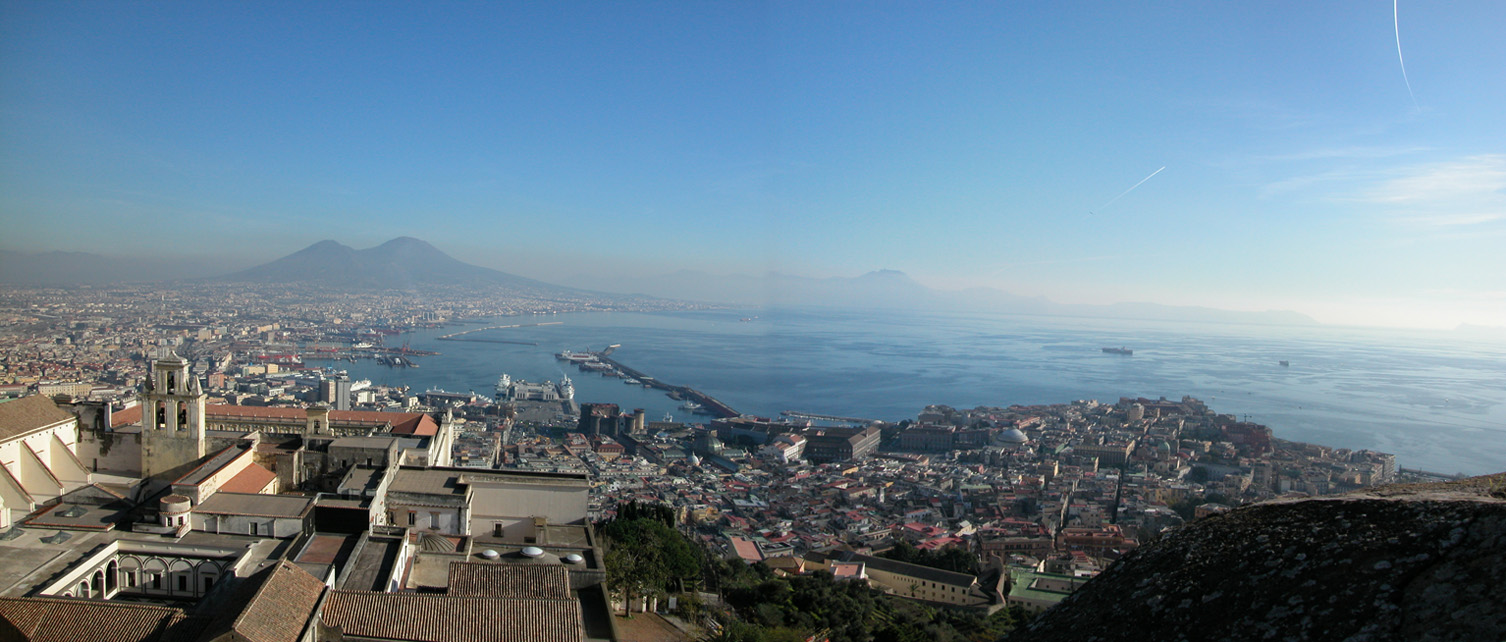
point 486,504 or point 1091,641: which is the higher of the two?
point 1091,641

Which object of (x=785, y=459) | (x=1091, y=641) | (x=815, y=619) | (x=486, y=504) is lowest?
(x=785, y=459)

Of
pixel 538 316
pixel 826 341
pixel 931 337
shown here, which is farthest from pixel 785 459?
pixel 538 316

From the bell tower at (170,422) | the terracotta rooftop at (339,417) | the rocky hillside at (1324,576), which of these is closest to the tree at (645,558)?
the terracotta rooftop at (339,417)

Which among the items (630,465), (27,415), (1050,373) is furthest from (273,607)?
(1050,373)

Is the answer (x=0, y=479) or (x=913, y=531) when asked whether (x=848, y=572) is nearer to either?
(x=913, y=531)

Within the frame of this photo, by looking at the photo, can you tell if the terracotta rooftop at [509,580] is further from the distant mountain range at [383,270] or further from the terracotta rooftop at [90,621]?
the distant mountain range at [383,270]
